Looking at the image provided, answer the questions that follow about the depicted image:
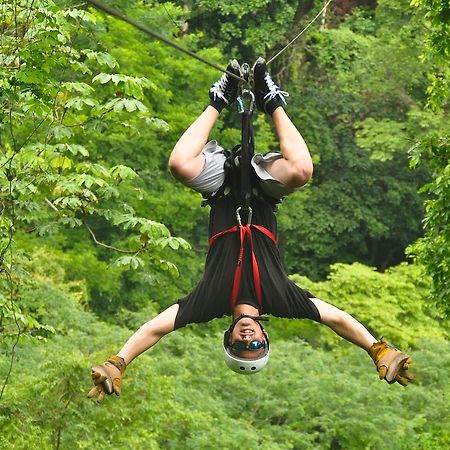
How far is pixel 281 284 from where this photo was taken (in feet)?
→ 15.4

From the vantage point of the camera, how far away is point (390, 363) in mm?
4773

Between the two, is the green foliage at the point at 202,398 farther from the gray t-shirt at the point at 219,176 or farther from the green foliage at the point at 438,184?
the gray t-shirt at the point at 219,176

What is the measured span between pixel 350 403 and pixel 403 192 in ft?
38.6

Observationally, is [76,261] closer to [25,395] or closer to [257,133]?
[257,133]

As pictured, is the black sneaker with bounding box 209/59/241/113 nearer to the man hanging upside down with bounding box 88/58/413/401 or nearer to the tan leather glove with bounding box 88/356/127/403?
the man hanging upside down with bounding box 88/58/413/401

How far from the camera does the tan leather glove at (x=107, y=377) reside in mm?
4648

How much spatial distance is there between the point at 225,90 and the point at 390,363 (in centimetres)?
136

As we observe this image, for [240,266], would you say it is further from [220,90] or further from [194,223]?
[194,223]

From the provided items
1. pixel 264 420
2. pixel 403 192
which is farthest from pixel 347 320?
pixel 403 192

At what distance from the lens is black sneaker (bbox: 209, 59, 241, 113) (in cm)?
473

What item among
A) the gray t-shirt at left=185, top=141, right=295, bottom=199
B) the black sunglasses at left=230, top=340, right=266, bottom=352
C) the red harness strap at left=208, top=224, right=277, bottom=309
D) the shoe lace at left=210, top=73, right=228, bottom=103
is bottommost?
the black sunglasses at left=230, top=340, right=266, bottom=352

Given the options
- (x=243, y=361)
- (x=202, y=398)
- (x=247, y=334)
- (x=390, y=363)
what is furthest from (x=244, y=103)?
(x=202, y=398)

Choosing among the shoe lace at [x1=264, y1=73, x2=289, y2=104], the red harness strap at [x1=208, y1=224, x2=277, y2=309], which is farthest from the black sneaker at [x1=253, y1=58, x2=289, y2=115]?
the red harness strap at [x1=208, y1=224, x2=277, y2=309]

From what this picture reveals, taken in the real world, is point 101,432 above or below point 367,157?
below
